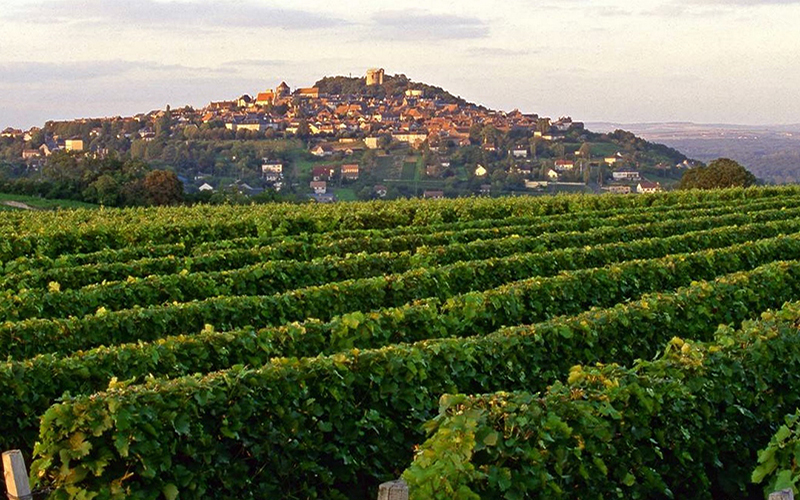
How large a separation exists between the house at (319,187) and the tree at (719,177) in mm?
41284

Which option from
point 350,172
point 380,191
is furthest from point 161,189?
point 350,172

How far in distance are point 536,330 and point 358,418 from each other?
9.32ft

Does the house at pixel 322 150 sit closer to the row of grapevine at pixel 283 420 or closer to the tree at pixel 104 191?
the tree at pixel 104 191

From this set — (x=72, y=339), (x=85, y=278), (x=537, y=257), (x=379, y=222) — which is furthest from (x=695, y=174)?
(x=72, y=339)

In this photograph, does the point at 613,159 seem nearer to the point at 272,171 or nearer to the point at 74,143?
the point at 272,171

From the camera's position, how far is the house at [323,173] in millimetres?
108150

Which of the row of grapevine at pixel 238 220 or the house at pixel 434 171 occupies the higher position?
the row of grapevine at pixel 238 220

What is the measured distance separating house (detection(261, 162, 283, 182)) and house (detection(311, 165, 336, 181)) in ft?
12.3

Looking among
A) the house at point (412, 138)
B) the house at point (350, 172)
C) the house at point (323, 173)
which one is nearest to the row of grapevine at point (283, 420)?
the house at point (350, 172)

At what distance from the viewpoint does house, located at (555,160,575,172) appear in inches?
4241

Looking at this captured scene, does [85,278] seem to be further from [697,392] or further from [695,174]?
[695,174]

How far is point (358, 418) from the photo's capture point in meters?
8.70

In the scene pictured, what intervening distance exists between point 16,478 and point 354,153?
397 ft

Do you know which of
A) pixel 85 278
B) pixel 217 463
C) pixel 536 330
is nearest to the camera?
pixel 217 463
